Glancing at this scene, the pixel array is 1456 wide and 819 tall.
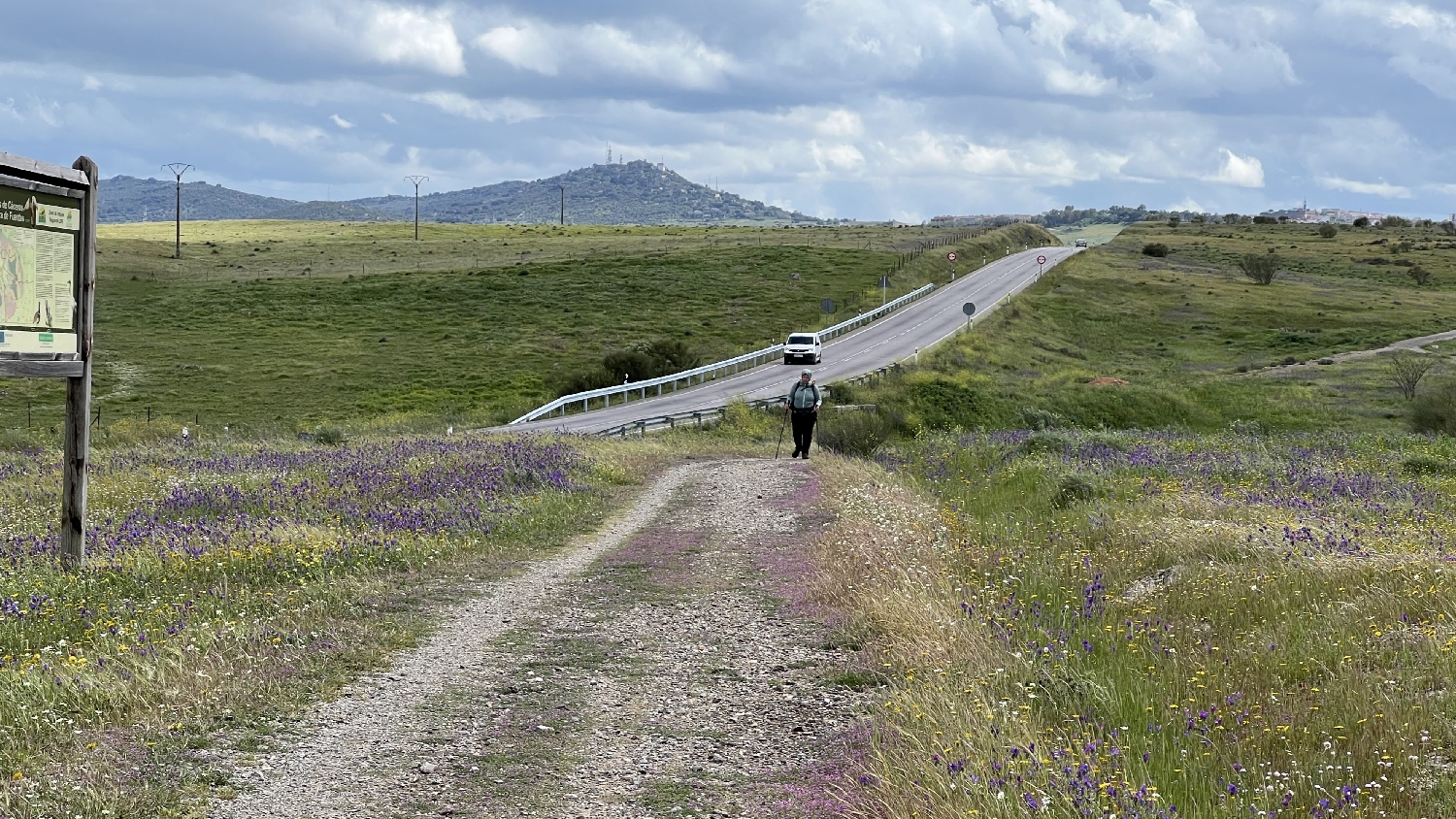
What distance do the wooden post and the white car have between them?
166 feet

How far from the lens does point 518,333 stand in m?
73.3

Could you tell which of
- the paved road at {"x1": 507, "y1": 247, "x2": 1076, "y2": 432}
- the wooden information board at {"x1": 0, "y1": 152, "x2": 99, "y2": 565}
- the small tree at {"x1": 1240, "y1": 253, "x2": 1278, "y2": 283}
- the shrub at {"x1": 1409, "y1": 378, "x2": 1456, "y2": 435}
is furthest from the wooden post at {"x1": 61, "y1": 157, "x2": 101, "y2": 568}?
the small tree at {"x1": 1240, "y1": 253, "x2": 1278, "y2": 283}

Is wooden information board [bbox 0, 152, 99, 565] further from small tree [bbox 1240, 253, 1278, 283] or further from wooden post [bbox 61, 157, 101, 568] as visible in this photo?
small tree [bbox 1240, 253, 1278, 283]

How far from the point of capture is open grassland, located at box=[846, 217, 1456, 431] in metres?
47.0

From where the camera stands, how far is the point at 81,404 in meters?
12.2

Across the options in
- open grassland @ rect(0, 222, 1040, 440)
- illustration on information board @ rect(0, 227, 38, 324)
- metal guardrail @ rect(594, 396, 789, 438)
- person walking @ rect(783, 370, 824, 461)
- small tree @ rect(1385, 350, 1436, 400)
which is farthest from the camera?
open grassland @ rect(0, 222, 1040, 440)

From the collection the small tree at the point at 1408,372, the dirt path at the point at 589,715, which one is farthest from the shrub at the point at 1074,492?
the small tree at the point at 1408,372

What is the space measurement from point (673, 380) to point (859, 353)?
587 inches

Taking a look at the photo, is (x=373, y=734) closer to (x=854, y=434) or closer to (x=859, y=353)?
(x=854, y=434)

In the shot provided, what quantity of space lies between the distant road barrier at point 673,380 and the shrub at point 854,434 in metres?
16.5

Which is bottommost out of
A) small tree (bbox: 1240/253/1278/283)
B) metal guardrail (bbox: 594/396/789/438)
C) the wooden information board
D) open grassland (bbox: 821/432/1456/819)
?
metal guardrail (bbox: 594/396/789/438)

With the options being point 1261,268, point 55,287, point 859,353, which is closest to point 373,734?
point 55,287

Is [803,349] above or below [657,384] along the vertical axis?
above

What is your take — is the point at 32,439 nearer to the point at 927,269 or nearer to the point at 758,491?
the point at 758,491
